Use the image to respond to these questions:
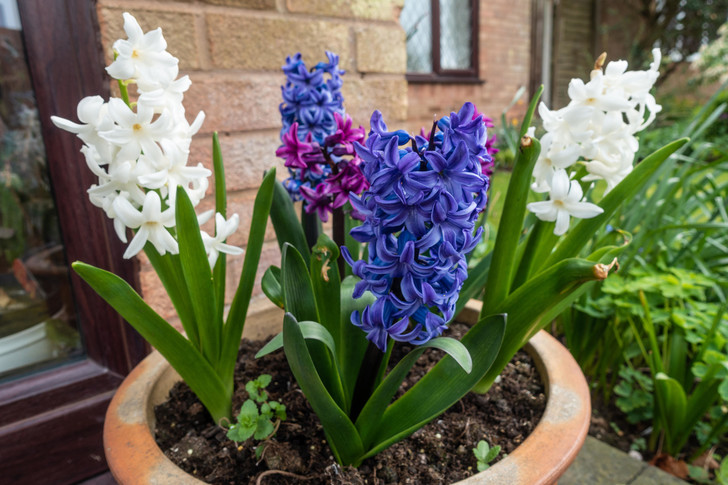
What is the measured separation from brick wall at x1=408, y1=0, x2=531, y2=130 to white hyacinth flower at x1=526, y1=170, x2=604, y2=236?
16.2 feet

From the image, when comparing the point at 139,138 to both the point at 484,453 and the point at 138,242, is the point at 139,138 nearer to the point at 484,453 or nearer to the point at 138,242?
the point at 138,242

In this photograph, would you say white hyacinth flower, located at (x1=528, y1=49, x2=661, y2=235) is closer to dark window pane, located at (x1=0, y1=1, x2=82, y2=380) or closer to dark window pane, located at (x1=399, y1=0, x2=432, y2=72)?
dark window pane, located at (x1=0, y1=1, x2=82, y2=380)

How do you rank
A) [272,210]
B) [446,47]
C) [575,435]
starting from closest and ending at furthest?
[575,435] → [272,210] → [446,47]

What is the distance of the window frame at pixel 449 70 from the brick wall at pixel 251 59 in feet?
12.9

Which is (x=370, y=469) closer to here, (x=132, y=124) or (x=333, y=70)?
(x=132, y=124)

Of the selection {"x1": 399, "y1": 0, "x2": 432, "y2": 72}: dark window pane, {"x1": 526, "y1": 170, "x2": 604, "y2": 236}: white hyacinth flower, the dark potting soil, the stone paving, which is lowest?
the stone paving

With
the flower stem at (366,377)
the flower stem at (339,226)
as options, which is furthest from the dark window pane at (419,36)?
the flower stem at (366,377)

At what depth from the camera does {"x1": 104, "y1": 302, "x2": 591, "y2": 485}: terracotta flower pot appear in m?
0.64

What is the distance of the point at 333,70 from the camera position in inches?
37.5

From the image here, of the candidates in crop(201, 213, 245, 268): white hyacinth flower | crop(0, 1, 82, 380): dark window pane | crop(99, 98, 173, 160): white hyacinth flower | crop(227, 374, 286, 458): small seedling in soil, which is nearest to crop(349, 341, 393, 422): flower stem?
crop(227, 374, 286, 458): small seedling in soil

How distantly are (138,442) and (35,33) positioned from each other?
0.89 m

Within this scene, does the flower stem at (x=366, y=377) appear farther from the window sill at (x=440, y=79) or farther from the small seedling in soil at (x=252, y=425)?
the window sill at (x=440, y=79)

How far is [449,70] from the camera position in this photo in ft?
19.5

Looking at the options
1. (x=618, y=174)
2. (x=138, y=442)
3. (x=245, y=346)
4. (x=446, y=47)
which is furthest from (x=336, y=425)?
(x=446, y=47)
